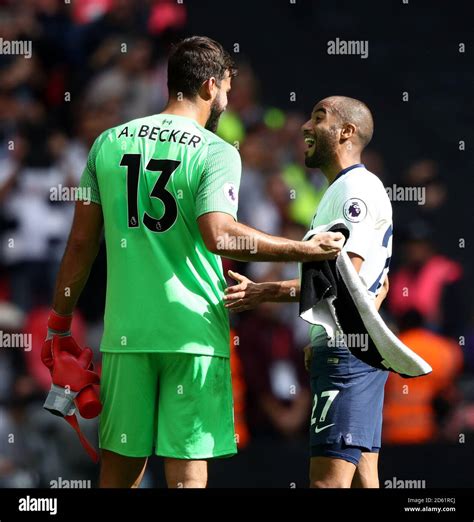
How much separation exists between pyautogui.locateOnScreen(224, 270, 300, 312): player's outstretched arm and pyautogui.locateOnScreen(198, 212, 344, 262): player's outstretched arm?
0.67 feet

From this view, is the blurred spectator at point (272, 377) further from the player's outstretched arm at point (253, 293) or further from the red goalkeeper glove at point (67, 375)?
the red goalkeeper glove at point (67, 375)

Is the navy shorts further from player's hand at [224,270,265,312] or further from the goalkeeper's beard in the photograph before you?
the goalkeeper's beard

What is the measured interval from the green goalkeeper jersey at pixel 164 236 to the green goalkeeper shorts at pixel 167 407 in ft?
0.16

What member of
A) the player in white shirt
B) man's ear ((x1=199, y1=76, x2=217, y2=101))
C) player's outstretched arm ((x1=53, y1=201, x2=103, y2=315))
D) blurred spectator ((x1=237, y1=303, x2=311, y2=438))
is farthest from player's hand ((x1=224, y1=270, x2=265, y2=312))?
blurred spectator ((x1=237, y1=303, x2=311, y2=438))

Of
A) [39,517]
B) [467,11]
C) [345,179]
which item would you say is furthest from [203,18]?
[39,517]

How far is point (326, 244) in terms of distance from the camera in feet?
12.9

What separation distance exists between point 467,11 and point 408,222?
141 cm

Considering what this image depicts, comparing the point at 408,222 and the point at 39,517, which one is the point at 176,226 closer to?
the point at 39,517

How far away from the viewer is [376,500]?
3.99m

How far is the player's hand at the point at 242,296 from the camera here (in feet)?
13.0

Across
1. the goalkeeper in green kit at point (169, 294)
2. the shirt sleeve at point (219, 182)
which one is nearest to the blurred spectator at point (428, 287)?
the goalkeeper in green kit at point (169, 294)

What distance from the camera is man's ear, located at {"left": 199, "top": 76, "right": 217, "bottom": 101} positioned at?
3.98 m

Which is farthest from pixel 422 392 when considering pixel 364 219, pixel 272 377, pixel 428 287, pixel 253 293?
pixel 253 293

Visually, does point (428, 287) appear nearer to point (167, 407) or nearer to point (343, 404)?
point (343, 404)
